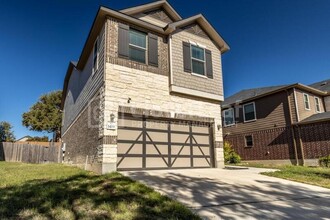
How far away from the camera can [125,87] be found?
345 inches

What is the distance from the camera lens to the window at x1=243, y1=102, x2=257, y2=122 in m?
18.6

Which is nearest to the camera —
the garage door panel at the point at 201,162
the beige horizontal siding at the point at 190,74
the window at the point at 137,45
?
the window at the point at 137,45

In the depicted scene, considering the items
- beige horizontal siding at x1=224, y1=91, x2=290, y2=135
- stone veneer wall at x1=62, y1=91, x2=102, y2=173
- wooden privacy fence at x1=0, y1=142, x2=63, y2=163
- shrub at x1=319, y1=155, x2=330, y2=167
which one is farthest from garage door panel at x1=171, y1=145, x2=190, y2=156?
wooden privacy fence at x1=0, y1=142, x2=63, y2=163

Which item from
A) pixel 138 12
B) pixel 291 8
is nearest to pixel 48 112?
pixel 138 12

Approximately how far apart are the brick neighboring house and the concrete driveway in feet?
31.2

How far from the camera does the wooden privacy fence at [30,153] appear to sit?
1705cm

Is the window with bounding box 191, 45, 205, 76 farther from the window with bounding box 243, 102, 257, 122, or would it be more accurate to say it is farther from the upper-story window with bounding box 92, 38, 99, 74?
the window with bounding box 243, 102, 257, 122

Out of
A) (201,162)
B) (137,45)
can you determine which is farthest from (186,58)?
(201,162)

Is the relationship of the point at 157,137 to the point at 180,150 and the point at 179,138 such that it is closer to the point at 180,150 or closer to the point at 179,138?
the point at 179,138

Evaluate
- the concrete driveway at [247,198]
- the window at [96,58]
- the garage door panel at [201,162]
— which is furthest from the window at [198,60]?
the concrete driveway at [247,198]

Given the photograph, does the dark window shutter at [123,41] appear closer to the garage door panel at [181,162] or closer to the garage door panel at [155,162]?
the garage door panel at [155,162]

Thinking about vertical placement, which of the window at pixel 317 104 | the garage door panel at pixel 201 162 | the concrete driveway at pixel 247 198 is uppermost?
the window at pixel 317 104

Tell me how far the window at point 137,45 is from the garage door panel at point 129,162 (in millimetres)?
4078

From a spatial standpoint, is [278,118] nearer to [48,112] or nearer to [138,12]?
[138,12]
